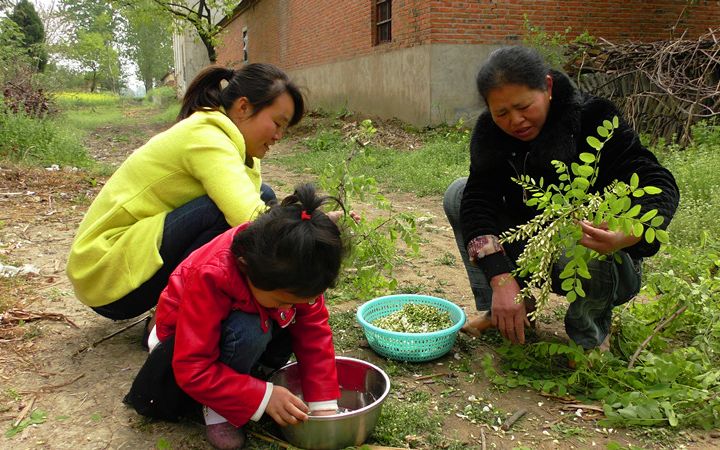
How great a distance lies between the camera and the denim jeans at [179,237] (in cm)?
210

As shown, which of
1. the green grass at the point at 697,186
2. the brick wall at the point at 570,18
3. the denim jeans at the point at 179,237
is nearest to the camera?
the denim jeans at the point at 179,237

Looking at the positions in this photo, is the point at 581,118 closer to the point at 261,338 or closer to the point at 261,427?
the point at 261,338

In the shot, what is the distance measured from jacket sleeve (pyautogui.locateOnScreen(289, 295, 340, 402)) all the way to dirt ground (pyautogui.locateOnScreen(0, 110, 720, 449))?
0.75ft

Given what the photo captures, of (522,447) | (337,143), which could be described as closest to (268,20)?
(337,143)

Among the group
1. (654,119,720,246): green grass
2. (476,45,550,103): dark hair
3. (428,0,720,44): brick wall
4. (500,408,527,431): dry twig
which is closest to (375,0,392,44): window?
(428,0,720,44): brick wall

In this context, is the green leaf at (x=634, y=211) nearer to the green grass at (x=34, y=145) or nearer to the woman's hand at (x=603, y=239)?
the woman's hand at (x=603, y=239)

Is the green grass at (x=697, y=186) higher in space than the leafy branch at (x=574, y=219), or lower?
lower

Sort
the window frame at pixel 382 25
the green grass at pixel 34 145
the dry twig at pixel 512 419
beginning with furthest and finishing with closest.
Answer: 1. the window frame at pixel 382 25
2. the green grass at pixel 34 145
3. the dry twig at pixel 512 419

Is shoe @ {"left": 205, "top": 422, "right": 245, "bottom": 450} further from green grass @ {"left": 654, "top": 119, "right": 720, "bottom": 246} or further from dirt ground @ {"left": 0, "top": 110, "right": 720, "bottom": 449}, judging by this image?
green grass @ {"left": 654, "top": 119, "right": 720, "bottom": 246}

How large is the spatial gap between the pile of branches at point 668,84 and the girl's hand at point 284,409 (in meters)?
5.74

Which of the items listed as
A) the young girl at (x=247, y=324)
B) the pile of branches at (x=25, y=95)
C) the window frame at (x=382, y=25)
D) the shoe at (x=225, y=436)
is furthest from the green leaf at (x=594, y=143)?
the window frame at (x=382, y=25)

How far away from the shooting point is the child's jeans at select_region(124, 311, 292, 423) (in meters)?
1.61

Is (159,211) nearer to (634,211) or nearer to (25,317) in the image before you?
(25,317)

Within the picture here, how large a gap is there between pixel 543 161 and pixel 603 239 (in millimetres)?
485
